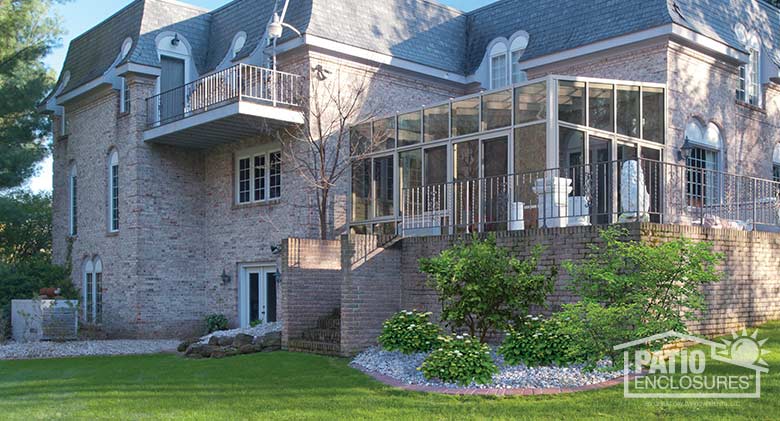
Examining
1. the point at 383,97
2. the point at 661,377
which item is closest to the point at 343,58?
the point at 383,97

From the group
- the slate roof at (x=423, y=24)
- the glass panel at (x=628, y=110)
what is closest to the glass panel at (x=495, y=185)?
the glass panel at (x=628, y=110)

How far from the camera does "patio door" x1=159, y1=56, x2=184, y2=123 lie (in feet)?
69.5

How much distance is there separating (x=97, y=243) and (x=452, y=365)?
51.8 ft

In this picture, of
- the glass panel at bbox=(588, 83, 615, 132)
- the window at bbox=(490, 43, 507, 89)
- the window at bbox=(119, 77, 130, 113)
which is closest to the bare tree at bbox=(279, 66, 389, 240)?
the window at bbox=(490, 43, 507, 89)

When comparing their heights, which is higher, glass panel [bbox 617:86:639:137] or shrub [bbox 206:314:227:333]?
glass panel [bbox 617:86:639:137]

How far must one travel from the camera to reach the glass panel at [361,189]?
61.8 feet

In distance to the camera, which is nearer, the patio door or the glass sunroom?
the glass sunroom

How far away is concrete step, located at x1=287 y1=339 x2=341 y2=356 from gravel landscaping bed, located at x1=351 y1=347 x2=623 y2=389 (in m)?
1.57

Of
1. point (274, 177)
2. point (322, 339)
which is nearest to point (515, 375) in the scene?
point (322, 339)

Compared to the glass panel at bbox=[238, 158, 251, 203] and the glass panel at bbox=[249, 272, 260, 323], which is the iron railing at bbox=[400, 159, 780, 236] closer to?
the glass panel at bbox=[249, 272, 260, 323]

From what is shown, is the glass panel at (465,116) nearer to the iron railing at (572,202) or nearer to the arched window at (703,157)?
the iron railing at (572,202)

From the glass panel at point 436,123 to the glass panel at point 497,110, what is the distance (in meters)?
1.04

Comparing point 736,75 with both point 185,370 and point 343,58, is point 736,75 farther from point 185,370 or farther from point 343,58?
point 185,370

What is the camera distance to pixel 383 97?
66.0ft
